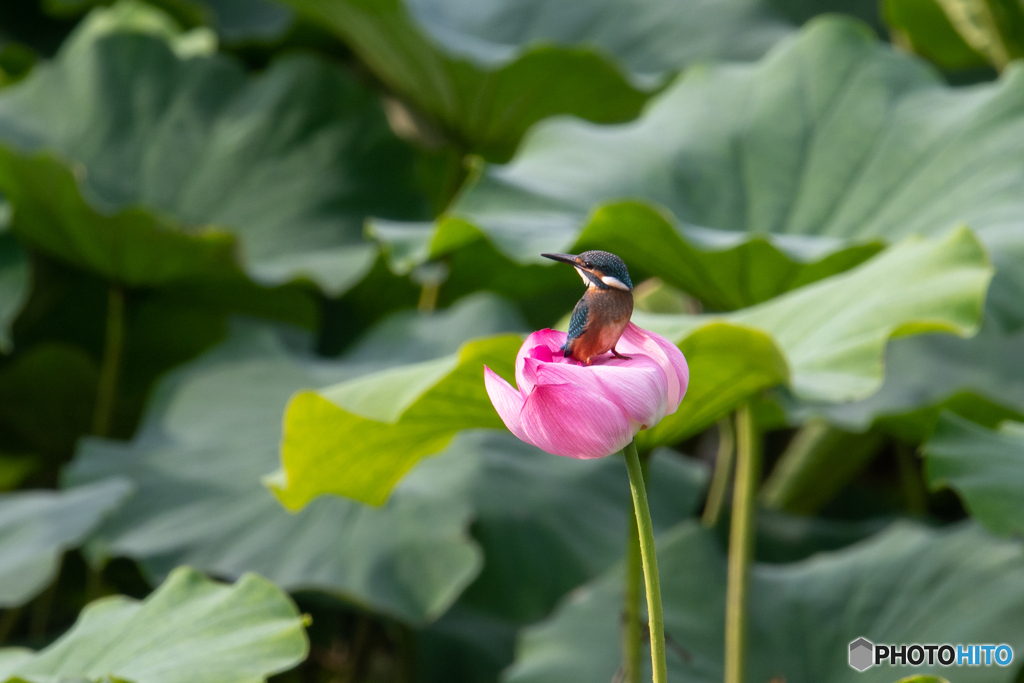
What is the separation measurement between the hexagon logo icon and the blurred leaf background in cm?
10

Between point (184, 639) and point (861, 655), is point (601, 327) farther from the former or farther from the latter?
point (861, 655)

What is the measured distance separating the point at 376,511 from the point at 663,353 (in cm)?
74

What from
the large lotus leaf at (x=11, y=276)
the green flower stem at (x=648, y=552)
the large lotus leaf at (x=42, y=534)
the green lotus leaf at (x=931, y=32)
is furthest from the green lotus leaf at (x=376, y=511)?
the green lotus leaf at (x=931, y=32)

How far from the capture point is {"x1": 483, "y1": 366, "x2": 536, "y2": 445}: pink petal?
35 cm

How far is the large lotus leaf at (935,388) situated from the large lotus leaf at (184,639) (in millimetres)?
638

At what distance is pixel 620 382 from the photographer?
0.34m

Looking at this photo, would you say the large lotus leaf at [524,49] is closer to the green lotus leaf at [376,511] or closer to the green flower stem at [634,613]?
the green lotus leaf at [376,511]

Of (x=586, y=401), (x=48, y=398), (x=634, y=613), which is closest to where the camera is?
(x=586, y=401)

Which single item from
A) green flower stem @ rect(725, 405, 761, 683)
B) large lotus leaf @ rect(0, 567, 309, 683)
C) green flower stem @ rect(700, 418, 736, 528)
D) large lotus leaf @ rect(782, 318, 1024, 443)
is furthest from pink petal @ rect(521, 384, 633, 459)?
green flower stem @ rect(700, 418, 736, 528)

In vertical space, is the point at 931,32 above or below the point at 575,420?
below

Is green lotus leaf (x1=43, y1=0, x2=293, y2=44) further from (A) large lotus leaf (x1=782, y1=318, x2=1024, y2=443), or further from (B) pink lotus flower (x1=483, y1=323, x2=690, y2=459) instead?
(B) pink lotus flower (x1=483, y1=323, x2=690, y2=459)

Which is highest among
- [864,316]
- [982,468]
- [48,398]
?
[864,316]

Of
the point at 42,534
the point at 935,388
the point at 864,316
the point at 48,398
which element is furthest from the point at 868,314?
the point at 48,398

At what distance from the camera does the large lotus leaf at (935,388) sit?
102 centimetres
